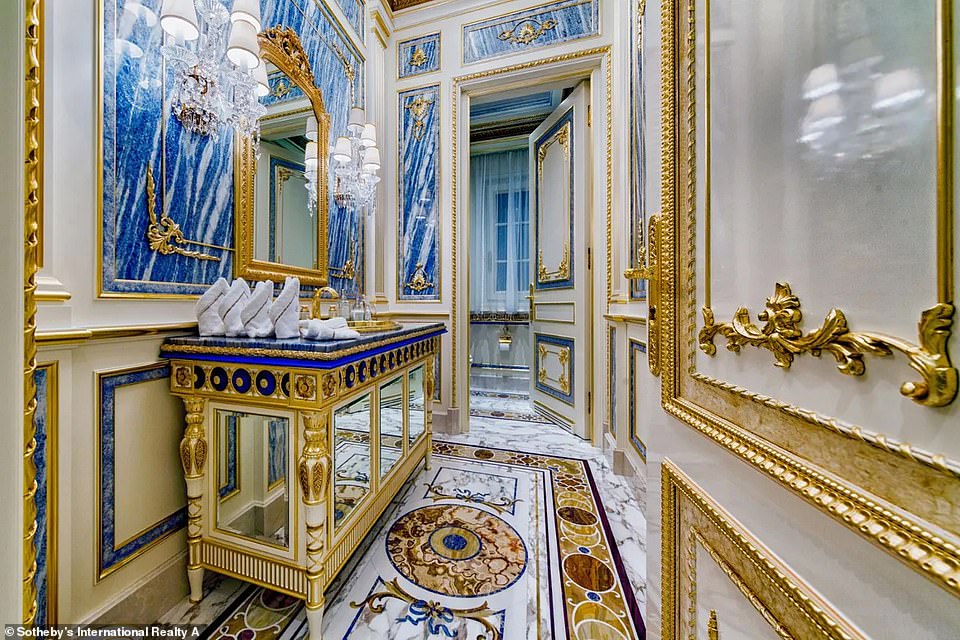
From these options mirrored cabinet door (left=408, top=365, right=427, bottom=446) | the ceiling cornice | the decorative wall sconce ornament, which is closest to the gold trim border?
mirrored cabinet door (left=408, top=365, right=427, bottom=446)

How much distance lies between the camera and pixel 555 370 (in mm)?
3229

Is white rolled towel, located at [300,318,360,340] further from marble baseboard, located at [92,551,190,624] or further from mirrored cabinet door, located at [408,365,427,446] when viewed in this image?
marble baseboard, located at [92,551,190,624]

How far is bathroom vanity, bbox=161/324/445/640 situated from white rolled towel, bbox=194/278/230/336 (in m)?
0.07

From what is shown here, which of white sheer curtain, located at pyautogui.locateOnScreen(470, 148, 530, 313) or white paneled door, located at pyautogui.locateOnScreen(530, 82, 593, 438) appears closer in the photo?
white paneled door, located at pyautogui.locateOnScreen(530, 82, 593, 438)

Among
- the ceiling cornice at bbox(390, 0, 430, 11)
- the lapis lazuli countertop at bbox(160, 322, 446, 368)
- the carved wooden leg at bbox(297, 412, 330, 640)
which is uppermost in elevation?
the ceiling cornice at bbox(390, 0, 430, 11)

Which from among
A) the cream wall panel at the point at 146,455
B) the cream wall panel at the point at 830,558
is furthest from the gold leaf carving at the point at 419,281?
the cream wall panel at the point at 830,558

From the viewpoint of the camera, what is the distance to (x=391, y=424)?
1.58 meters

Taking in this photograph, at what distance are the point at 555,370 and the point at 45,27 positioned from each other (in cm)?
318

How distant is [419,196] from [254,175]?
4.54ft

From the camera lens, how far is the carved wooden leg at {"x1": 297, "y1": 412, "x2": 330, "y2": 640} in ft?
3.53

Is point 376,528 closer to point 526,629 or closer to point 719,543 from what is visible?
point 526,629

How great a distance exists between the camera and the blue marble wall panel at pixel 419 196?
9.20 feet

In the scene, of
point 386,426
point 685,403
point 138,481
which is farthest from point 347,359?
point 685,403

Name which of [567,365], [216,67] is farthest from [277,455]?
[567,365]
